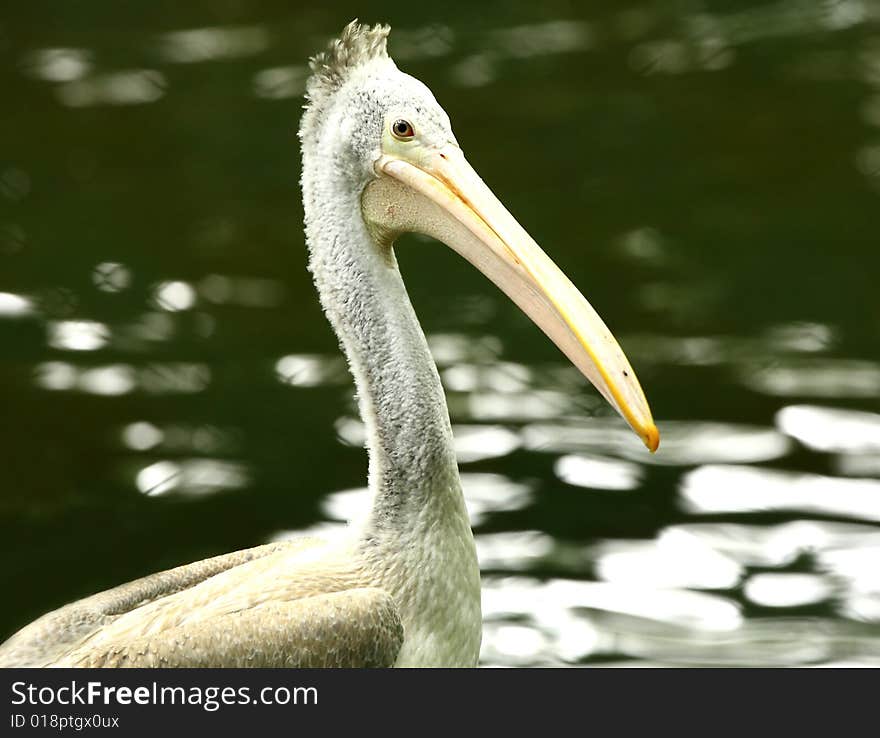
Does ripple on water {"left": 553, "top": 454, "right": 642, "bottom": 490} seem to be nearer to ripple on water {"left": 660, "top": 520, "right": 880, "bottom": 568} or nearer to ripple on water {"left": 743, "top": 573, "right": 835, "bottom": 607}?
ripple on water {"left": 660, "top": 520, "right": 880, "bottom": 568}

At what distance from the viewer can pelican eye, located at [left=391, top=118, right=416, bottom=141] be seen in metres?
2.83

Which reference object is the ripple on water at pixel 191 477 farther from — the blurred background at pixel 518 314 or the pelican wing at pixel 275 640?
the pelican wing at pixel 275 640

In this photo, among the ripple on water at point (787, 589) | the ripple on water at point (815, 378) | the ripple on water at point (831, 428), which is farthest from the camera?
the ripple on water at point (815, 378)

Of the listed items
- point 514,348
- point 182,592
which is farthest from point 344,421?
point 182,592

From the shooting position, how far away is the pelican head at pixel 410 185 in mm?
2777

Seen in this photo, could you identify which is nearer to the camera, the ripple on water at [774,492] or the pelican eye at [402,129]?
the pelican eye at [402,129]

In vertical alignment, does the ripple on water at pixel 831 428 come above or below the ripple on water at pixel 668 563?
above

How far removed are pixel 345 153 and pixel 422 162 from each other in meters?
0.14

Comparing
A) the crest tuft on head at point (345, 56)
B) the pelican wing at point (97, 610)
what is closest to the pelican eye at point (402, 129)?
the crest tuft on head at point (345, 56)

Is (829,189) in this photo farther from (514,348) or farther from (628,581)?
(628,581)

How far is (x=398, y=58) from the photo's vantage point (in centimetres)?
648

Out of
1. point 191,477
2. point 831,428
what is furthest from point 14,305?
point 831,428

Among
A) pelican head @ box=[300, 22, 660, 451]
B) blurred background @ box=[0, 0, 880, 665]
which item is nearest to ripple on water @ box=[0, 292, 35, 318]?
blurred background @ box=[0, 0, 880, 665]

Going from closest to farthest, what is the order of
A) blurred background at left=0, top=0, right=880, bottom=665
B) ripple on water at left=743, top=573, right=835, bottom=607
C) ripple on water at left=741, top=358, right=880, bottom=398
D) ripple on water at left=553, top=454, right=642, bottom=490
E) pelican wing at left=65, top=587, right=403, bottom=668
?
1. pelican wing at left=65, top=587, right=403, bottom=668
2. ripple on water at left=743, top=573, right=835, bottom=607
3. blurred background at left=0, top=0, right=880, bottom=665
4. ripple on water at left=553, top=454, right=642, bottom=490
5. ripple on water at left=741, top=358, right=880, bottom=398
